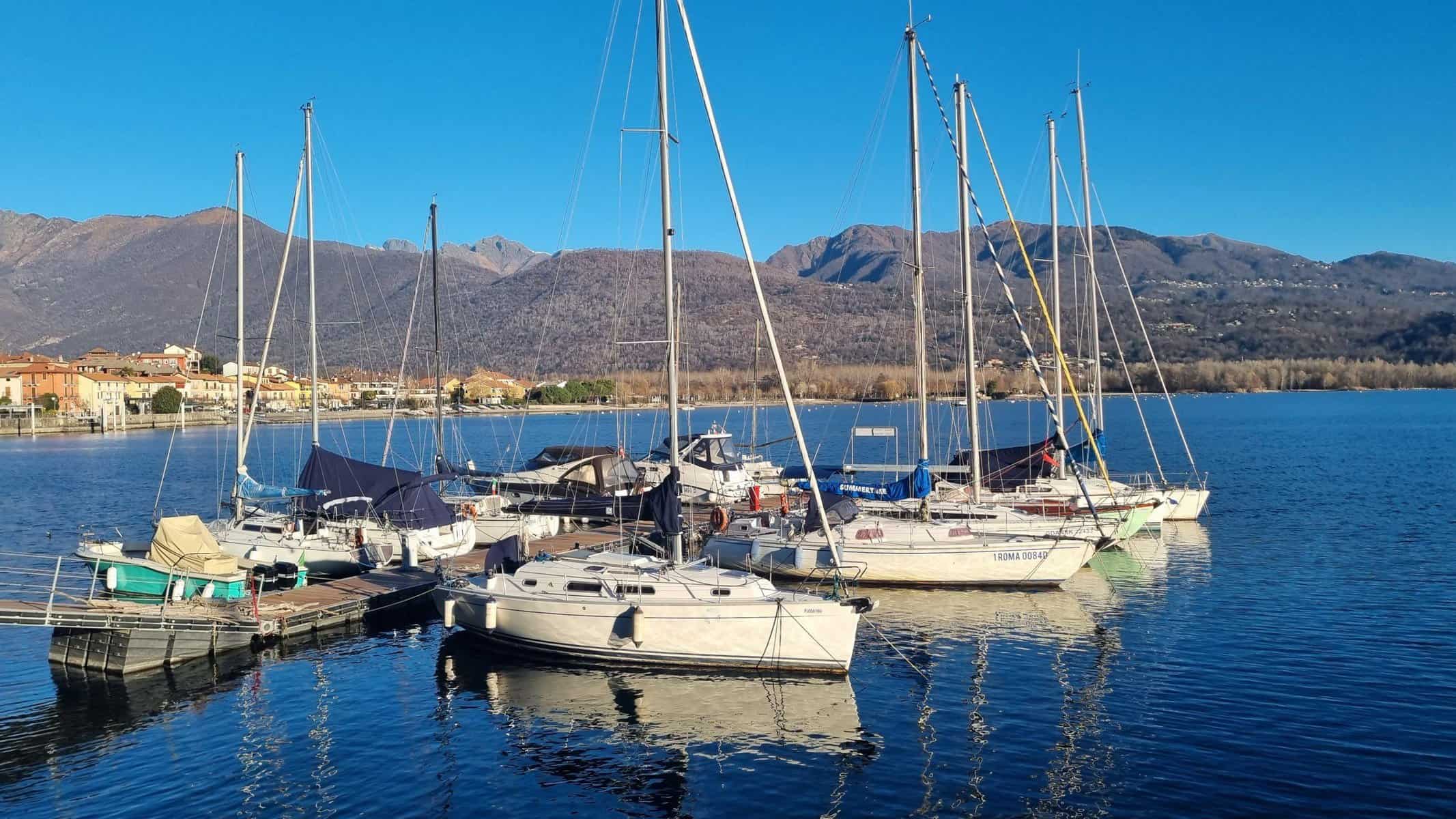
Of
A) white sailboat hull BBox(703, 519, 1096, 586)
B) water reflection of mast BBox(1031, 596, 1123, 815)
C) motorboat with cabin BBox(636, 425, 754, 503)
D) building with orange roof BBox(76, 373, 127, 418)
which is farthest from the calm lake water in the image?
building with orange roof BBox(76, 373, 127, 418)

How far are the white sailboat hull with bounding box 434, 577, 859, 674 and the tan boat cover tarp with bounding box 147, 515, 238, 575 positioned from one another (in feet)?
31.4

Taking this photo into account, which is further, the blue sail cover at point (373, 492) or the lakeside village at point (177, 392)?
the lakeside village at point (177, 392)

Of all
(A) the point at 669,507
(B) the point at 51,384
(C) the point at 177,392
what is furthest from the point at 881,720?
(B) the point at 51,384

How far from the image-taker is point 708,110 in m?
21.4

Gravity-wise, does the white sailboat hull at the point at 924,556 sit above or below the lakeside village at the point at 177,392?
below

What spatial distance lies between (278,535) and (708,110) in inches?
794

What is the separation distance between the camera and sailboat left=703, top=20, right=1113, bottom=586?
29.6 metres

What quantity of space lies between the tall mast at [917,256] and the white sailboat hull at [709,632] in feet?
39.3

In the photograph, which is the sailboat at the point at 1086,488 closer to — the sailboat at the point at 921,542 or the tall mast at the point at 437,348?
the sailboat at the point at 921,542

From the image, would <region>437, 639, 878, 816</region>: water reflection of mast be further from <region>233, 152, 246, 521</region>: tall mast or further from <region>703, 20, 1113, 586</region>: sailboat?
<region>233, 152, 246, 521</region>: tall mast

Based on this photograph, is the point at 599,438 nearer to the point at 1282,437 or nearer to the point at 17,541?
the point at 1282,437

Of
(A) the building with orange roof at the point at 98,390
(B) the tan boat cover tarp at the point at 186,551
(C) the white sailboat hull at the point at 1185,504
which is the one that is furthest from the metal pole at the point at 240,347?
(A) the building with orange roof at the point at 98,390

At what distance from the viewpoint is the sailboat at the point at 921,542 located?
29578 millimetres

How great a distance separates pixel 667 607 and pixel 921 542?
10.9 metres
